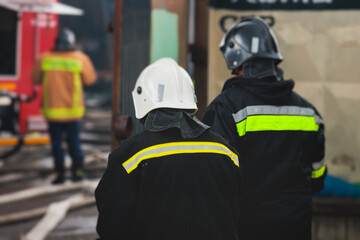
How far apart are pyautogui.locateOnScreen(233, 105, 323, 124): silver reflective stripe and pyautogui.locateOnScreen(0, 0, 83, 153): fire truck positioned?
25.2 feet

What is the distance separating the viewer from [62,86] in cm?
704

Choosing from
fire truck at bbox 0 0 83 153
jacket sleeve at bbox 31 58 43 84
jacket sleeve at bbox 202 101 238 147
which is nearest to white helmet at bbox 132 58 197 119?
jacket sleeve at bbox 202 101 238 147

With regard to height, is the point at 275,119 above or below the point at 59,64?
below

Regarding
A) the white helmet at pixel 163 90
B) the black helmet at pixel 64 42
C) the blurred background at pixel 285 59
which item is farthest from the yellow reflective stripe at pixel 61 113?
the white helmet at pixel 163 90

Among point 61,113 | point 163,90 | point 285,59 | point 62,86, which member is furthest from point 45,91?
point 163,90

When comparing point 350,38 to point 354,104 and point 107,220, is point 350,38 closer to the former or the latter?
point 354,104

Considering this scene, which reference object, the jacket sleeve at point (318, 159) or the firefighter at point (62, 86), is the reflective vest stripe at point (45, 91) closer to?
the firefighter at point (62, 86)

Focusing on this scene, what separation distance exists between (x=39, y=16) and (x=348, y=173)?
7.76m

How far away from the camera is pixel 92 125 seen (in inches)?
559

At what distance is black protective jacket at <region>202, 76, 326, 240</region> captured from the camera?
276cm

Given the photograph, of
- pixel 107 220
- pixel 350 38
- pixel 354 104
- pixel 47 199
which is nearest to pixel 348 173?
pixel 354 104

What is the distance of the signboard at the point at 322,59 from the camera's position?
13.3ft

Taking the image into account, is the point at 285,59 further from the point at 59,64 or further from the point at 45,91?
the point at 45,91

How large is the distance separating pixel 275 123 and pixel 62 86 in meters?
4.63
